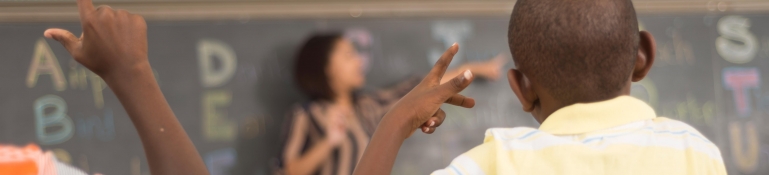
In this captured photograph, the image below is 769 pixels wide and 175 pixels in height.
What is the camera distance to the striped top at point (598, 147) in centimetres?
79

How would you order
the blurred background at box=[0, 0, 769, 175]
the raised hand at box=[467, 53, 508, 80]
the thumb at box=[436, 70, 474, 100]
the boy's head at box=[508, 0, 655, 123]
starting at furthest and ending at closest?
1. the raised hand at box=[467, 53, 508, 80]
2. the blurred background at box=[0, 0, 769, 175]
3. the boy's head at box=[508, 0, 655, 123]
4. the thumb at box=[436, 70, 474, 100]

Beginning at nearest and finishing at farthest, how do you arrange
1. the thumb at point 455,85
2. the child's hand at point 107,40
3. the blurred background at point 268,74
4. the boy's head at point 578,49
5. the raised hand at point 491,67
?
the child's hand at point 107,40, the thumb at point 455,85, the boy's head at point 578,49, the blurred background at point 268,74, the raised hand at point 491,67

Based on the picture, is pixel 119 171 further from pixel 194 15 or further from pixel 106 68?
pixel 106 68

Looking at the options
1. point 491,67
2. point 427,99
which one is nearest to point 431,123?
point 427,99

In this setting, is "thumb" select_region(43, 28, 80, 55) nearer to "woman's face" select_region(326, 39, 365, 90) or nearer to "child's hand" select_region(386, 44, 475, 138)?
"child's hand" select_region(386, 44, 475, 138)

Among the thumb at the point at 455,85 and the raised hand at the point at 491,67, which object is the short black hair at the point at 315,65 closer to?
the raised hand at the point at 491,67

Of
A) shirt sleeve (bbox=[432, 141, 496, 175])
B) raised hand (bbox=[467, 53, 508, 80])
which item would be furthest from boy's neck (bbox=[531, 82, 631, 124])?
raised hand (bbox=[467, 53, 508, 80])

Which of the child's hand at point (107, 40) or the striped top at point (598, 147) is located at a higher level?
the child's hand at point (107, 40)

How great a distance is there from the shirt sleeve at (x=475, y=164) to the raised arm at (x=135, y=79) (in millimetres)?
284

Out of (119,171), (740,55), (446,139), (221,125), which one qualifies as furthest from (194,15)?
(740,55)

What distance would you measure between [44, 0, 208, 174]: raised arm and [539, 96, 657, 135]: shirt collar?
425mm

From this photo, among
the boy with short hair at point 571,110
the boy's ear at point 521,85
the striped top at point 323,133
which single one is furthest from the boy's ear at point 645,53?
the striped top at point 323,133

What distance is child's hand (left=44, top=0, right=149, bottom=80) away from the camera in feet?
2.15

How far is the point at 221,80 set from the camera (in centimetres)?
220
